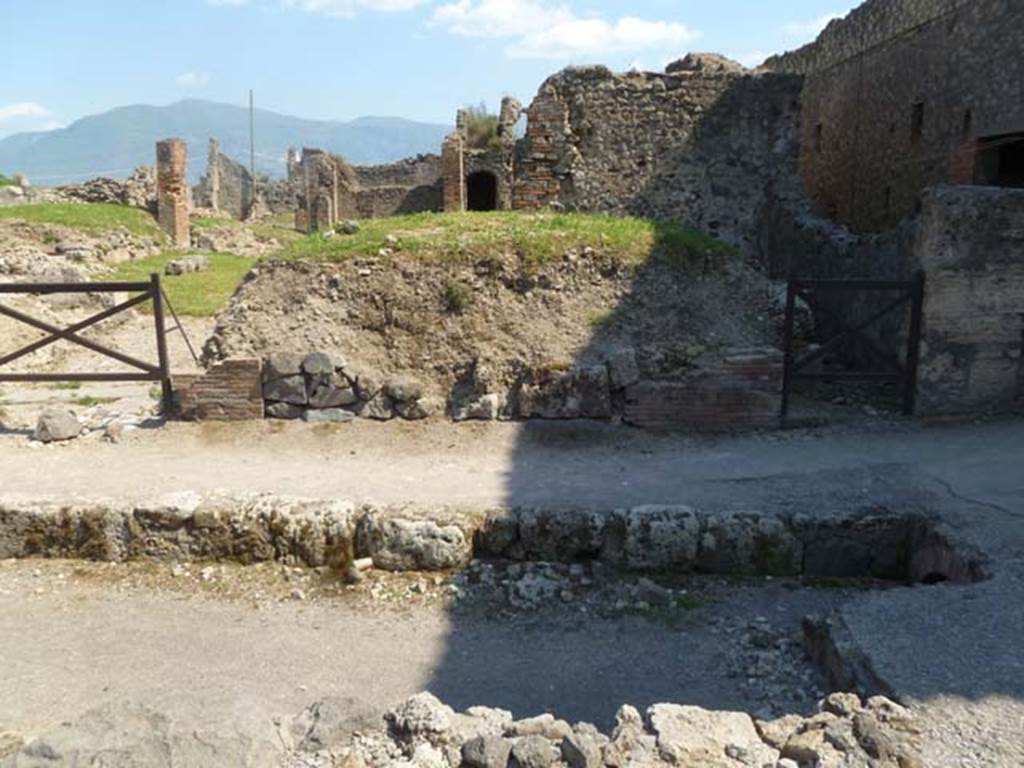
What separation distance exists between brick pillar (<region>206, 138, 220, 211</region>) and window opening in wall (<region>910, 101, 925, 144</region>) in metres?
30.3

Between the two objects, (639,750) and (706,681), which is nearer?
(639,750)

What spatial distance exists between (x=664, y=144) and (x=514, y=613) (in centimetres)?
977

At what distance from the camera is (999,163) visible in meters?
12.2

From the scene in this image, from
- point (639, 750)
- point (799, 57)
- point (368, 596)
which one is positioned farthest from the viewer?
point (799, 57)

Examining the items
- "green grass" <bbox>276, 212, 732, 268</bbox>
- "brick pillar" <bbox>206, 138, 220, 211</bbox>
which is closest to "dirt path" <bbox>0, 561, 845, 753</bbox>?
"green grass" <bbox>276, 212, 732, 268</bbox>

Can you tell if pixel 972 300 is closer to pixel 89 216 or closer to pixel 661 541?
pixel 661 541

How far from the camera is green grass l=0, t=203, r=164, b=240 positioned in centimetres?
1869

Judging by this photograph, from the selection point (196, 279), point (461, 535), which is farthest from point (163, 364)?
point (196, 279)

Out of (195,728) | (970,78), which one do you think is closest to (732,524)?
(195,728)

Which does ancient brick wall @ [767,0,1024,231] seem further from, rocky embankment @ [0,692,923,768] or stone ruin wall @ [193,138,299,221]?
stone ruin wall @ [193,138,299,221]

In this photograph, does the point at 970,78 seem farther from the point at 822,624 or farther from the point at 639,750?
the point at 639,750

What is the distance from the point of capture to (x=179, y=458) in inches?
300

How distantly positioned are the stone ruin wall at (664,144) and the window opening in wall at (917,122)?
255cm

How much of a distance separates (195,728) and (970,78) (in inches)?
529
